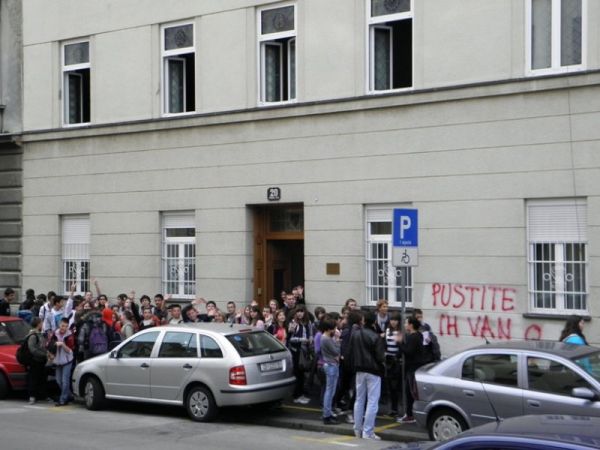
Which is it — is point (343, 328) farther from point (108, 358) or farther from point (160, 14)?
point (160, 14)

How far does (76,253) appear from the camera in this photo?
23484 millimetres

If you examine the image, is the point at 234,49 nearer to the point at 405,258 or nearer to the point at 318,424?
the point at 405,258

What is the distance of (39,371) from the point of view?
1686cm

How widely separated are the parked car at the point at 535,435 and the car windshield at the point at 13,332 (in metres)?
13.5

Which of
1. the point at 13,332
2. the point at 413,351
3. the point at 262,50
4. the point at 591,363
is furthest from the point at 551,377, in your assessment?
the point at 262,50

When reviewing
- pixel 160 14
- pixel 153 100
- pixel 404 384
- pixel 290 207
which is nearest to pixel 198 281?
pixel 290 207

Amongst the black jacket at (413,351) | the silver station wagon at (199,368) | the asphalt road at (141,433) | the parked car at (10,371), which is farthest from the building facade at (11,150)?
the black jacket at (413,351)

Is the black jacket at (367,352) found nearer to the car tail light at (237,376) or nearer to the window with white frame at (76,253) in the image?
the car tail light at (237,376)

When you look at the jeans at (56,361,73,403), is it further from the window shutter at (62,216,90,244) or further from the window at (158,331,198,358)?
the window shutter at (62,216,90,244)

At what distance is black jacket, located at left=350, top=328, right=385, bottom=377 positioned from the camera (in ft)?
43.5

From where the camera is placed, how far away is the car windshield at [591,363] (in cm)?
1091

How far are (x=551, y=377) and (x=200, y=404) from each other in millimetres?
5670

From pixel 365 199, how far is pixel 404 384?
16.7 feet

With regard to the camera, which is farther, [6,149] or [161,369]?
[6,149]
